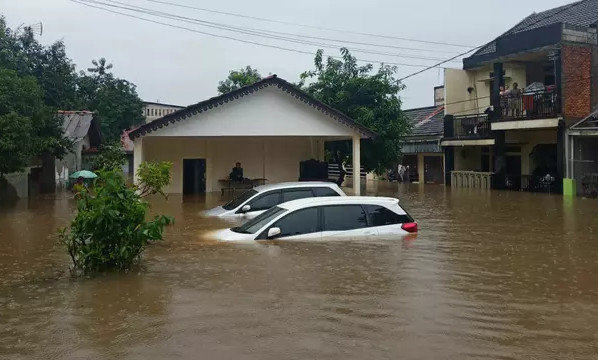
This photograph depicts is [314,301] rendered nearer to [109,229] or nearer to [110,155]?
[109,229]

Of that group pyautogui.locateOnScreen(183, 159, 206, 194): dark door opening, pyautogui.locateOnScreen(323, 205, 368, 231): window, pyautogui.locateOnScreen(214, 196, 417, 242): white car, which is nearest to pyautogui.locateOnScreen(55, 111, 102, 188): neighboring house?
pyautogui.locateOnScreen(183, 159, 206, 194): dark door opening

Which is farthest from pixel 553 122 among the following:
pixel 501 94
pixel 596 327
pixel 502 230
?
pixel 596 327

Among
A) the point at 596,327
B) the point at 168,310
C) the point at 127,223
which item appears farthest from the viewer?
the point at 127,223

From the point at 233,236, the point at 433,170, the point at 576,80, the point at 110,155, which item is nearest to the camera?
the point at 233,236

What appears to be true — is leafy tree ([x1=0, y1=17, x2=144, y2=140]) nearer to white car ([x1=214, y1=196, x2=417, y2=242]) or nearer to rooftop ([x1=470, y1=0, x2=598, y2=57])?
white car ([x1=214, y1=196, x2=417, y2=242])

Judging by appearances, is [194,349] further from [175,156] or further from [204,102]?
[175,156]

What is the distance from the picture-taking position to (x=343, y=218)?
35.2 feet

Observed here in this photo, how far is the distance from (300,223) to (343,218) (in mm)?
786

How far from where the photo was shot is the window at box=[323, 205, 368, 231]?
419 inches

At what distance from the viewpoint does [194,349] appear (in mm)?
5449

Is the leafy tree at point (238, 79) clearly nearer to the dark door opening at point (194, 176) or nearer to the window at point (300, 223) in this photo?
the dark door opening at point (194, 176)

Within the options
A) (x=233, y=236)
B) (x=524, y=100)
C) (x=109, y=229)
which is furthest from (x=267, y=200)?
(x=524, y=100)

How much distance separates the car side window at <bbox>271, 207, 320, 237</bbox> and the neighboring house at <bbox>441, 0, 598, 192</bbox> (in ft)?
64.9

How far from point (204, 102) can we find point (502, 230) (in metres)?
12.3
